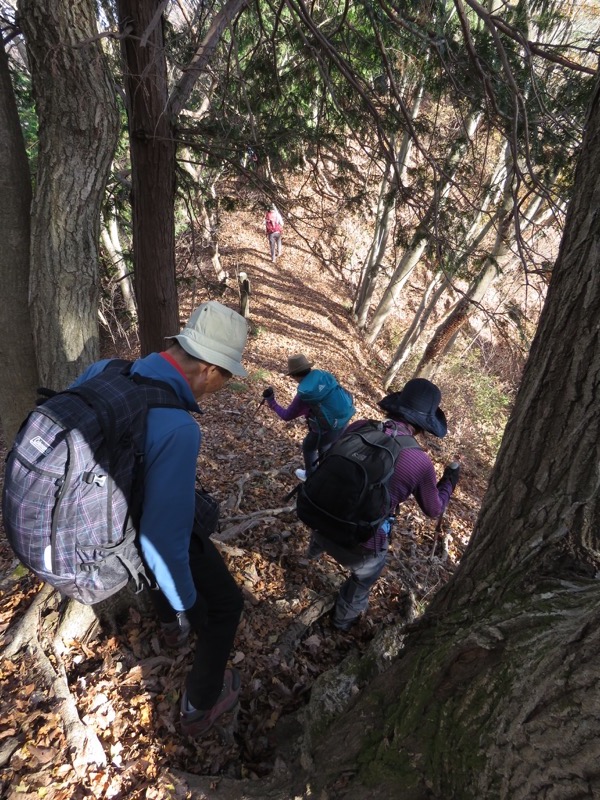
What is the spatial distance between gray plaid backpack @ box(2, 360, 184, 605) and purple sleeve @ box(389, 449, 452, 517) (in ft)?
4.95

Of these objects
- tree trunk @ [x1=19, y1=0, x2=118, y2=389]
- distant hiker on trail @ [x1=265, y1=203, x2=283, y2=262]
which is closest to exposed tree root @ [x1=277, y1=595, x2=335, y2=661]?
tree trunk @ [x1=19, y1=0, x2=118, y2=389]

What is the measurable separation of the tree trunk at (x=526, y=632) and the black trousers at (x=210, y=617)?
632mm

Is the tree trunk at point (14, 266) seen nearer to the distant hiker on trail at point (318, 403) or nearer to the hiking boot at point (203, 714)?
the hiking boot at point (203, 714)

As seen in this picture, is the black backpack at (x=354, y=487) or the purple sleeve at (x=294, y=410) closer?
the black backpack at (x=354, y=487)

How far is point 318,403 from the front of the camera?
441 cm

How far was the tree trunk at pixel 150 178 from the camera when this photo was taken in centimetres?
289

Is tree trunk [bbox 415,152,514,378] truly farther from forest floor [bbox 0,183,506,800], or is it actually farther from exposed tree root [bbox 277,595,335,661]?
exposed tree root [bbox 277,595,335,661]

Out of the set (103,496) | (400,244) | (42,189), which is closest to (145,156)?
(42,189)

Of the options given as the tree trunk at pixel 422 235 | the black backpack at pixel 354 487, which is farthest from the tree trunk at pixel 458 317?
the black backpack at pixel 354 487

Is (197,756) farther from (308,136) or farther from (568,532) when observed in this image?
(308,136)

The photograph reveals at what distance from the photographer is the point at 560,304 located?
→ 1.50m

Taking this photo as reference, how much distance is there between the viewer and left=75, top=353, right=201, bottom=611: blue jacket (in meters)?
1.56

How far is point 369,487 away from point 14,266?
2.46 metres

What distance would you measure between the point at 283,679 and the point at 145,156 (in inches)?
156
